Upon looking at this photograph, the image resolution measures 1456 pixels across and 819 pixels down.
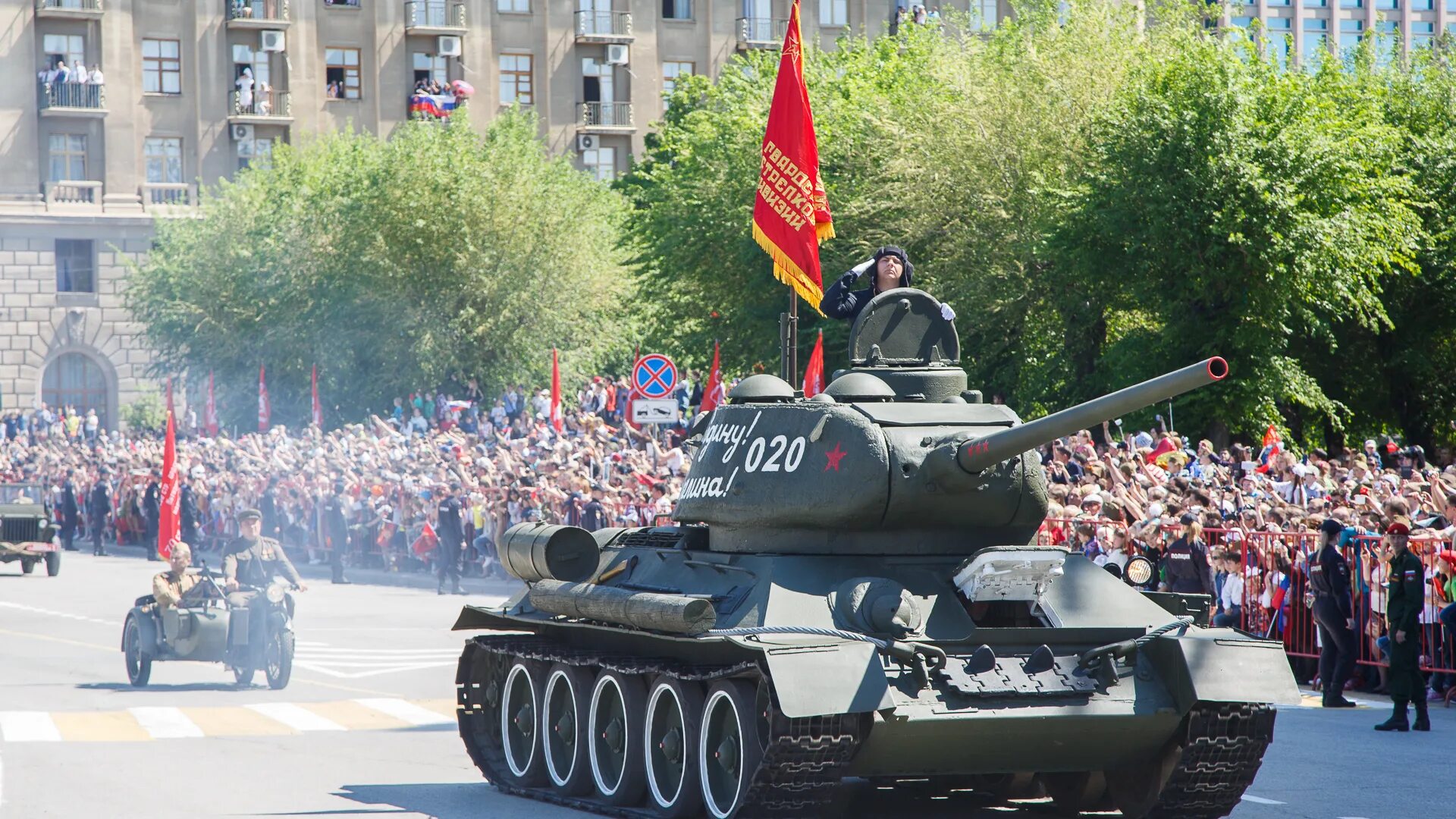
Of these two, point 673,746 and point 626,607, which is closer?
point 673,746

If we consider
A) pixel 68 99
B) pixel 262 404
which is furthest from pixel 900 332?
pixel 68 99

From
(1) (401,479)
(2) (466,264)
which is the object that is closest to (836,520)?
(1) (401,479)

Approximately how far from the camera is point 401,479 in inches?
1355

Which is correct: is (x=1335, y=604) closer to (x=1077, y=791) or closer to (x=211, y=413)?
(x=1077, y=791)

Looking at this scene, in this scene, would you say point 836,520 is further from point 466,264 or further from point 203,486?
point 466,264

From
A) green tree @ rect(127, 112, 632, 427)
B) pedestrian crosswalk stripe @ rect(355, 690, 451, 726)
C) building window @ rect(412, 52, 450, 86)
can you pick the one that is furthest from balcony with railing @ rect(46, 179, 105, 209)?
pedestrian crosswalk stripe @ rect(355, 690, 451, 726)

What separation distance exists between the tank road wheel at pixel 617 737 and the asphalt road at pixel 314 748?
33 centimetres

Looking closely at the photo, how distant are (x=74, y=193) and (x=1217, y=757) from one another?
62.1 metres

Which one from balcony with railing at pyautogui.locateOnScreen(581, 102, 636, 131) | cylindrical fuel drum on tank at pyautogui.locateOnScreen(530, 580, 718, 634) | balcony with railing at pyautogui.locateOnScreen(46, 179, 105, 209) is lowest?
cylindrical fuel drum on tank at pyautogui.locateOnScreen(530, 580, 718, 634)

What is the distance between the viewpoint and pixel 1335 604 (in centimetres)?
1648

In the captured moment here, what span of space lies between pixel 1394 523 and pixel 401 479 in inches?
864

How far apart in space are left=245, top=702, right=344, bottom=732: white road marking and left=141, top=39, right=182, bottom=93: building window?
55285 mm

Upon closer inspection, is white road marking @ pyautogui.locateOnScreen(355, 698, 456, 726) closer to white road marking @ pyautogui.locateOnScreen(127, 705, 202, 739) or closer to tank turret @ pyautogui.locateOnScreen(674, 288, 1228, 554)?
white road marking @ pyautogui.locateOnScreen(127, 705, 202, 739)

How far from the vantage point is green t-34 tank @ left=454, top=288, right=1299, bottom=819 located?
34.1ft
